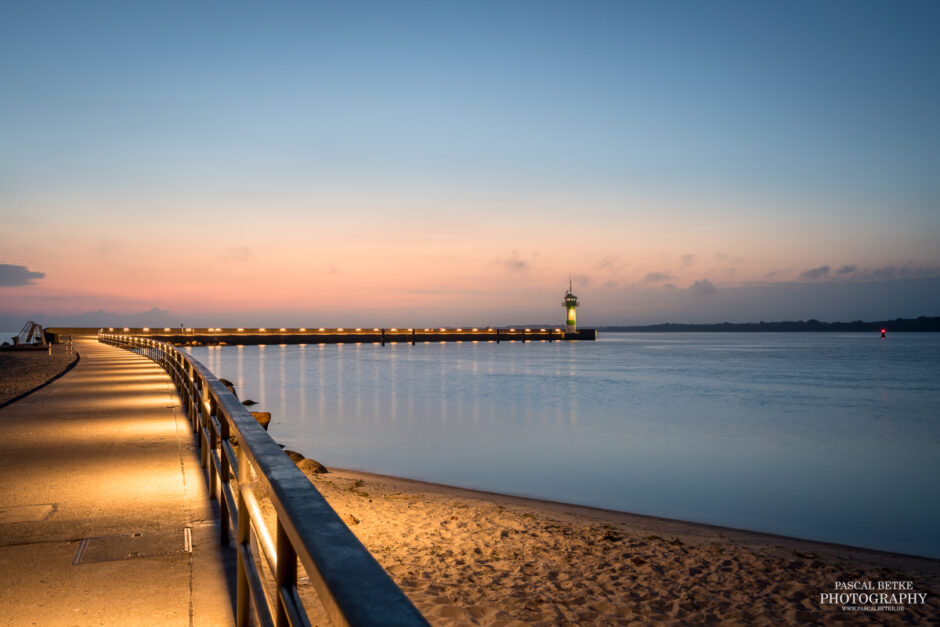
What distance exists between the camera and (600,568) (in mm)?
8531

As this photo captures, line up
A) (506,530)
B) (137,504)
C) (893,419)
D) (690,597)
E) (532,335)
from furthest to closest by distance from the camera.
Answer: (532,335), (893,419), (506,530), (690,597), (137,504)

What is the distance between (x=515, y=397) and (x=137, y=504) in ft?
109

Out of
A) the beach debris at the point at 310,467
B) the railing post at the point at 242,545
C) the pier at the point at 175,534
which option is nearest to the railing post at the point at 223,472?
the pier at the point at 175,534

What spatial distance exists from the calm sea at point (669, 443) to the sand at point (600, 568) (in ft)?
9.34

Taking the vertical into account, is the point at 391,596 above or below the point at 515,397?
above

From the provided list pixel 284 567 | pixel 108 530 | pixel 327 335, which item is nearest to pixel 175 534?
pixel 108 530

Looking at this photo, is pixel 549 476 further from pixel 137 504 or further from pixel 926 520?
pixel 137 504

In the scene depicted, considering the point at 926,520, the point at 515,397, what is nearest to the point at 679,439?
the point at 926,520

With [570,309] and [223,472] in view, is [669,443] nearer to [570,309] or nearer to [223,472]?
[223,472]

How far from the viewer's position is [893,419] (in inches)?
1195

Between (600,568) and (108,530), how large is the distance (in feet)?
18.6

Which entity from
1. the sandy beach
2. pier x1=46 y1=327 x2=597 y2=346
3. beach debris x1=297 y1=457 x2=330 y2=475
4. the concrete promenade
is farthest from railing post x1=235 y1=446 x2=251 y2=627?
pier x1=46 y1=327 x2=597 y2=346

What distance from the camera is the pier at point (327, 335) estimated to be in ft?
368

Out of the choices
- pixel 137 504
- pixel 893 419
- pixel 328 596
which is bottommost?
pixel 893 419
